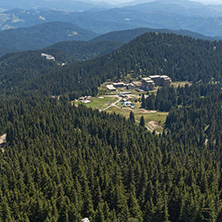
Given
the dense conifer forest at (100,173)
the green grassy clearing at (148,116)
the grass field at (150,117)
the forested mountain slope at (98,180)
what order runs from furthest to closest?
the green grassy clearing at (148,116) < the grass field at (150,117) < the dense conifer forest at (100,173) < the forested mountain slope at (98,180)

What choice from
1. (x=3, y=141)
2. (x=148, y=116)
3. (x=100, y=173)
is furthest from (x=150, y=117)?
(x=100, y=173)

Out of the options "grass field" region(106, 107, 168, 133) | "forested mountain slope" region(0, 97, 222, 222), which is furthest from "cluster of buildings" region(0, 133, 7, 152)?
"grass field" region(106, 107, 168, 133)

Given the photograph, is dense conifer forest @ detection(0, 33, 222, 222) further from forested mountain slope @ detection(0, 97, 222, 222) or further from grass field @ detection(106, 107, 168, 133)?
grass field @ detection(106, 107, 168, 133)

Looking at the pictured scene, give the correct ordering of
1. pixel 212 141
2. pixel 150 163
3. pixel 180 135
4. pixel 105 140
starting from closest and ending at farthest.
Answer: pixel 150 163 < pixel 105 140 < pixel 212 141 < pixel 180 135

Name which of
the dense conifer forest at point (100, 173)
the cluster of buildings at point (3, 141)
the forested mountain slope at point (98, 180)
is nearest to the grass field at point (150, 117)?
the dense conifer forest at point (100, 173)

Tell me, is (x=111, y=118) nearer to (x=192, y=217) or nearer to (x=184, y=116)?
(x=184, y=116)

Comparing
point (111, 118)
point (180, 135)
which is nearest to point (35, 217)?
point (111, 118)

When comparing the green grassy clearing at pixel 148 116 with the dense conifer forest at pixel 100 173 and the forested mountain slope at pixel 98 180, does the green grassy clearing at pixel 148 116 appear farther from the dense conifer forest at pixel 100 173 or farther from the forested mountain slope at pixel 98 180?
the forested mountain slope at pixel 98 180

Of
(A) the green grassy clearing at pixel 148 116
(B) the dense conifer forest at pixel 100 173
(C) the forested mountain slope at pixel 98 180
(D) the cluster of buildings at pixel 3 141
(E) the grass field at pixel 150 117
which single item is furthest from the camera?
(A) the green grassy clearing at pixel 148 116
